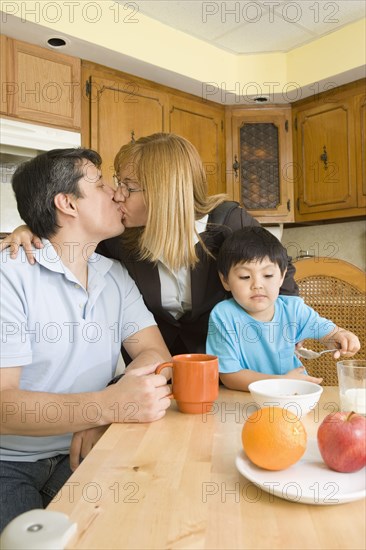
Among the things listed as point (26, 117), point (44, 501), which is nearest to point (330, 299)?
point (44, 501)

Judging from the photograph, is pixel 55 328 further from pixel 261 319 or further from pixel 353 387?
pixel 353 387

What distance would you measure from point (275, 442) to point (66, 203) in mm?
808

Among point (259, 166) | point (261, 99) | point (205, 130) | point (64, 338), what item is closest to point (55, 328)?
point (64, 338)

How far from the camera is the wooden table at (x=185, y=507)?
0.48 meters

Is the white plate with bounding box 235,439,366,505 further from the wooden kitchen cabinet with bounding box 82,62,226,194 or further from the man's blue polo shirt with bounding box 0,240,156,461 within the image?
the wooden kitchen cabinet with bounding box 82,62,226,194

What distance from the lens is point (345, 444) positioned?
0.59 meters

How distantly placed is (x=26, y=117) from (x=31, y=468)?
202 cm

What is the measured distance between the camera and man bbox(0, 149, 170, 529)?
0.88m

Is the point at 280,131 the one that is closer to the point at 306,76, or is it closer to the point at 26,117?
the point at 306,76

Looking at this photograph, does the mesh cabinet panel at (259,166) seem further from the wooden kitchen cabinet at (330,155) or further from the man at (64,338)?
the man at (64,338)

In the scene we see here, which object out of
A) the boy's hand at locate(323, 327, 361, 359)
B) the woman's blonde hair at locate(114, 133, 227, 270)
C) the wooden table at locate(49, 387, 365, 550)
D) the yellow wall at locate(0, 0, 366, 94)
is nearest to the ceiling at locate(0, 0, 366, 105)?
the yellow wall at locate(0, 0, 366, 94)

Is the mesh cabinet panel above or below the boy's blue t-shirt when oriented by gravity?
above

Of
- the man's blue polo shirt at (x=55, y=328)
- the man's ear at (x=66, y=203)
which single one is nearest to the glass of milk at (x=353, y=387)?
the man's blue polo shirt at (x=55, y=328)

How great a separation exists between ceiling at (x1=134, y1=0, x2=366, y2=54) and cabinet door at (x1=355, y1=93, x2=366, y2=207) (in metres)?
0.49
